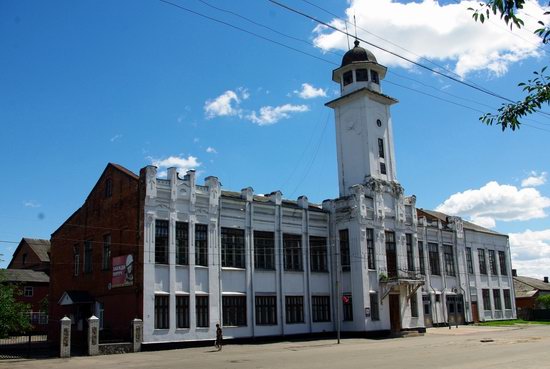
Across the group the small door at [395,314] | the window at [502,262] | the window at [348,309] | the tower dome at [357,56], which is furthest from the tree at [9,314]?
the window at [502,262]

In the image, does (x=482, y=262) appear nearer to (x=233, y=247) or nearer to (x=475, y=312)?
(x=475, y=312)

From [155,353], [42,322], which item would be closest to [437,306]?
[155,353]

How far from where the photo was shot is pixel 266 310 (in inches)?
1390

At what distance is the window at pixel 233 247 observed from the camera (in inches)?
1337

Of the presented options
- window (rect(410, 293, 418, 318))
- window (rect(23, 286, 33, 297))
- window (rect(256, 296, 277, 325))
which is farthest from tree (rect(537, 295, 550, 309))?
window (rect(23, 286, 33, 297))

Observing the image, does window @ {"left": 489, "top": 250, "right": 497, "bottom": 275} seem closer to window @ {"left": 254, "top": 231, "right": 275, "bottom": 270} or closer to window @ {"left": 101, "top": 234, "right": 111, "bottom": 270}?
window @ {"left": 254, "top": 231, "right": 275, "bottom": 270}

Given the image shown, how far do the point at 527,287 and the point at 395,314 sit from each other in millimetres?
37758

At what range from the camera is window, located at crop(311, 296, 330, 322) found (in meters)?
38.2

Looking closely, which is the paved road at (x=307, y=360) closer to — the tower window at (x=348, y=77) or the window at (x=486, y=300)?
the tower window at (x=348, y=77)

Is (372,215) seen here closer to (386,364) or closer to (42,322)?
(386,364)

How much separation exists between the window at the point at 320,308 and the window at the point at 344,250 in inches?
101

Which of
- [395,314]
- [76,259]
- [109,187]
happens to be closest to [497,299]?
[395,314]

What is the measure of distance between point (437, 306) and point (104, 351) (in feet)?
94.0

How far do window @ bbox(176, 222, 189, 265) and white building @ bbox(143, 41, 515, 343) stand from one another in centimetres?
6
